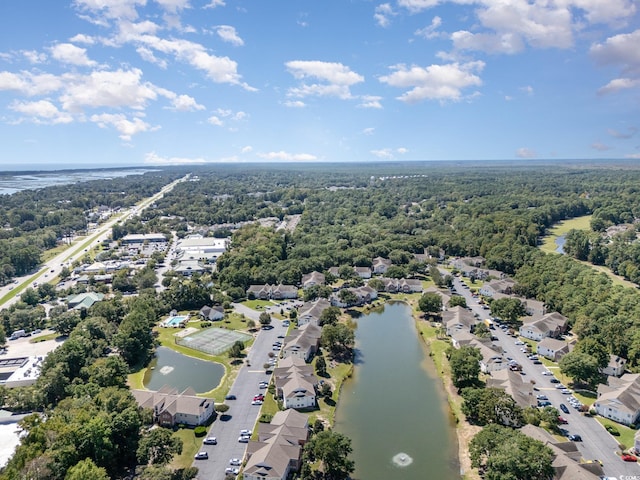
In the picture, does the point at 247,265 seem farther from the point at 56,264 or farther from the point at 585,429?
the point at 585,429

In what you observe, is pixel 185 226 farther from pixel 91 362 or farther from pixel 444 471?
pixel 444 471

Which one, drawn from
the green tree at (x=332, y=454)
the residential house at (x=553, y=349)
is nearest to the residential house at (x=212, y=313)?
the green tree at (x=332, y=454)

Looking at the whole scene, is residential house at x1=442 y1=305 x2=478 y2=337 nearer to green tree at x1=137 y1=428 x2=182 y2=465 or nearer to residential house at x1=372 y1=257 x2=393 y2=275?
residential house at x1=372 y1=257 x2=393 y2=275

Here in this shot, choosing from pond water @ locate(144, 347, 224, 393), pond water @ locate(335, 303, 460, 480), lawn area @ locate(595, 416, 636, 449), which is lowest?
pond water @ locate(335, 303, 460, 480)

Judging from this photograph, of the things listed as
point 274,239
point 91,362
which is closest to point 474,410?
point 91,362

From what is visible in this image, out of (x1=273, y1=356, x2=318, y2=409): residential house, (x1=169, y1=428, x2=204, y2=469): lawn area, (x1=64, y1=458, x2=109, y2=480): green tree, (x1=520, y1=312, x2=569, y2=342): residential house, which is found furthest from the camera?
(x1=520, y1=312, x2=569, y2=342): residential house

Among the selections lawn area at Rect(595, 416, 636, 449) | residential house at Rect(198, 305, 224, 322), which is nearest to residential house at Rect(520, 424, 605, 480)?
lawn area at Rect(595, 416, 636, 449)

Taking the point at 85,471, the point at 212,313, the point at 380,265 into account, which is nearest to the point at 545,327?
the point at 380,265
